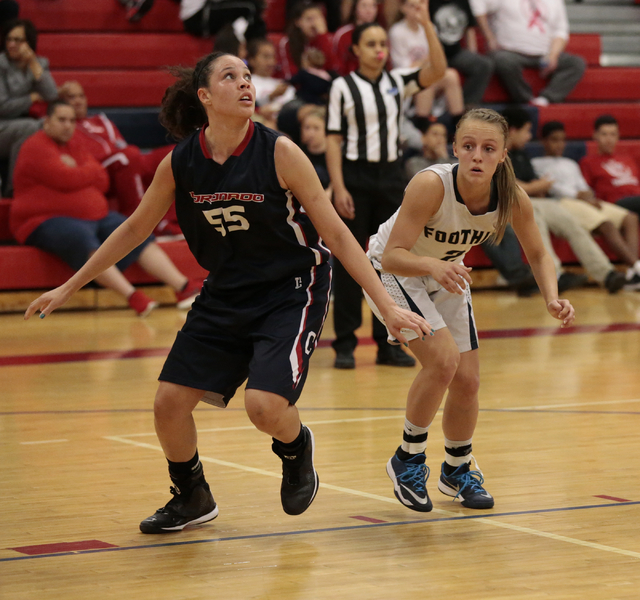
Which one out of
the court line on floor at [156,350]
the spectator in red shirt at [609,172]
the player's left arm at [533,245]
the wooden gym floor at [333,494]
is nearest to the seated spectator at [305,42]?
the spectator in red shirt at [609,172]

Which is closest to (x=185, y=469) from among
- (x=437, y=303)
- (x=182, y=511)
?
(x=182, y=511)

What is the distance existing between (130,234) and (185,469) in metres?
0.72

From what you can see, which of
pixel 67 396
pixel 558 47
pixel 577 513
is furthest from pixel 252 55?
pixel 577 513

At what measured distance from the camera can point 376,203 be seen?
20.4 feet

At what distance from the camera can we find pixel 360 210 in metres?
6.19

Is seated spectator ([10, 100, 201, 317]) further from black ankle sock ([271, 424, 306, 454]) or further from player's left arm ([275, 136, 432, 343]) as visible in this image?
player's left arm ([275, 136, 432, 343])

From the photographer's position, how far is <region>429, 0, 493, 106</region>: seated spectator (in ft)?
35.2

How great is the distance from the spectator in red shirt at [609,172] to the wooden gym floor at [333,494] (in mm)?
4082

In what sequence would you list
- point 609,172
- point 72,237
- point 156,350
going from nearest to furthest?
point 156,350 < point 72,237 < point 609,172

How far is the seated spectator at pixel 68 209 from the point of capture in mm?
8250

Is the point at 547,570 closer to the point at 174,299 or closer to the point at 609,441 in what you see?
the point at 609,441

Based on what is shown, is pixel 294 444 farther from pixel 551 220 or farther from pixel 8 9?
pixel 8 9

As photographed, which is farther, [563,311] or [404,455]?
[404,455]

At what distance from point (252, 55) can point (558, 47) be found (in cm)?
343
